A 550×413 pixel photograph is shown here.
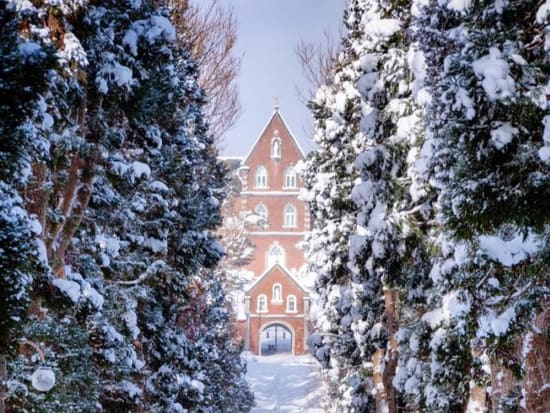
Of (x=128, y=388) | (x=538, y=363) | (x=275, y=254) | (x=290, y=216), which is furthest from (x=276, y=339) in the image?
(x=538, y=363)

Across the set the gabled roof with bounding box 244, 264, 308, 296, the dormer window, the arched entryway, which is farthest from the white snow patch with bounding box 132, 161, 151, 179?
the dormer window

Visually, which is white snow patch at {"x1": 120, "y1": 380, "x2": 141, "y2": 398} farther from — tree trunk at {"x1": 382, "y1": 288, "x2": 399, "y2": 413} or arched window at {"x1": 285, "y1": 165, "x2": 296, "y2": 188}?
arched window at {"x1": 285, "y1": 165, "x2": 296, "y2": 188}

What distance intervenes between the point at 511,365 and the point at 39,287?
16.0 ft

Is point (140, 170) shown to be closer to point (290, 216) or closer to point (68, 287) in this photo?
point (68, 287)

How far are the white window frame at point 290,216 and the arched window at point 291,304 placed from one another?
27.8 feet

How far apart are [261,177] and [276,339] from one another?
51.6ft

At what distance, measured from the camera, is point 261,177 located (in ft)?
195

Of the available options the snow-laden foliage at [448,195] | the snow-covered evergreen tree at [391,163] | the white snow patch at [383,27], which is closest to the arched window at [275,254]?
the snow-laden foliage at [448,195]

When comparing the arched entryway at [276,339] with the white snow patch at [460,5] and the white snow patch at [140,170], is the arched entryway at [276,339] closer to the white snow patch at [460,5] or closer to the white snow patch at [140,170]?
the white snow patch at [140,170]

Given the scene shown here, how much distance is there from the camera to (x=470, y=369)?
8281 mm

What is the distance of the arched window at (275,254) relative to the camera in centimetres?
5978

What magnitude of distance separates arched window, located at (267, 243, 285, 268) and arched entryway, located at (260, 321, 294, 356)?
6.46 m

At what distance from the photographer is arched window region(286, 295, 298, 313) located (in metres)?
54.2

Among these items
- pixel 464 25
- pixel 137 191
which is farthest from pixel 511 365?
pixel 137 191
